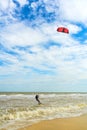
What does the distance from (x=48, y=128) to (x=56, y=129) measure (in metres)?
0.54

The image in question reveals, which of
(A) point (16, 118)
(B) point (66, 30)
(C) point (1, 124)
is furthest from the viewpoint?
(B) point (66, 30)

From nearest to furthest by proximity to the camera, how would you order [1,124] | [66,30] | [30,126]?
[30,126] < [1,124] < [66,30]

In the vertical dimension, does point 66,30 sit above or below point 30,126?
above

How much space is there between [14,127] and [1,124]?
5.96 feet

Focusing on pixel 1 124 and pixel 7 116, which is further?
pixel 7 116

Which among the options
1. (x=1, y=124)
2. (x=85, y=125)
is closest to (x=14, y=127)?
(x=1, y=124)

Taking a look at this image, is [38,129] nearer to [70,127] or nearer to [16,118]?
[70,127]

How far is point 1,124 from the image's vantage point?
1739 cm

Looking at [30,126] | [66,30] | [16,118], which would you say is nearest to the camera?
[30,126]

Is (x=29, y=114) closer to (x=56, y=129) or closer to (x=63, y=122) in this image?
(x=63, y=122)

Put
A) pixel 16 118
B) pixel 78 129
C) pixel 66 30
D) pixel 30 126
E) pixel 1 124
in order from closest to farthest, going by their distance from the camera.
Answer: pixel 78 129 < pixel 30 126 < pixel 1 124 < pixel 16 118 < pixel 66 30

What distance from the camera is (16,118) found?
20266 mm

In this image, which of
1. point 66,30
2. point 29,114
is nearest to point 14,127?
point 29,114

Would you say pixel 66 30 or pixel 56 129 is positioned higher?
pixel 66 30
